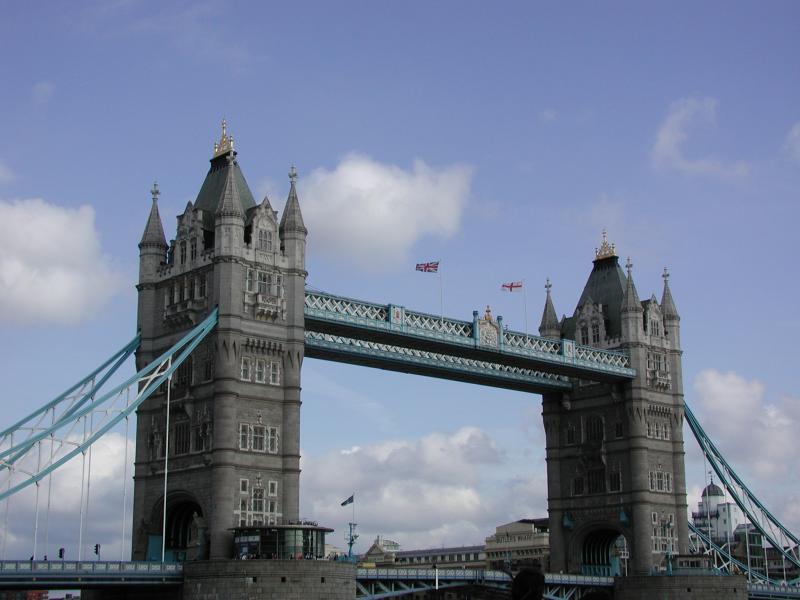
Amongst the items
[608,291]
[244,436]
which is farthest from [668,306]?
[244,436]

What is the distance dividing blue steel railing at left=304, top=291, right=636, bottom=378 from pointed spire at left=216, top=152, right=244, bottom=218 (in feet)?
A: 24.2

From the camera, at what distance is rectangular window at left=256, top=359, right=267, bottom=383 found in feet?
239

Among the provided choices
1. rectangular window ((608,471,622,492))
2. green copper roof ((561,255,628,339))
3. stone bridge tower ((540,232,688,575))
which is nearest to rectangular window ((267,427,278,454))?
stone bridge tower ((540,232,688,575))

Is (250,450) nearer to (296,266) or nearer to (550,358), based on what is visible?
(296,266)

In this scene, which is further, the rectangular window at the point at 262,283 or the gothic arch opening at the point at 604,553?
the gothic arch opening at the point at 604,553

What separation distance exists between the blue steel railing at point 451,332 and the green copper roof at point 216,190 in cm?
761

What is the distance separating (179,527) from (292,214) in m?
21.3

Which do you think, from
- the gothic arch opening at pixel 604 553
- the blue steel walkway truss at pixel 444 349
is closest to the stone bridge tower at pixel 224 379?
the blue steel walkway truss at pixel 444 349

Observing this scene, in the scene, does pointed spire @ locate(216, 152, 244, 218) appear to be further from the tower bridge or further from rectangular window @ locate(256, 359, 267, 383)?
rectangular window @ locate(256, 359, 267, 383)

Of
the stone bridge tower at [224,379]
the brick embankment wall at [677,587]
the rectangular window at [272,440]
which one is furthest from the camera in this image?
the brick embankment wall at [677,587]

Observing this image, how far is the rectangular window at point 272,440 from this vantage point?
72.6 meters

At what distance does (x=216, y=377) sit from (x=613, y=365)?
3675cm

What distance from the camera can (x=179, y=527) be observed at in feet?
246

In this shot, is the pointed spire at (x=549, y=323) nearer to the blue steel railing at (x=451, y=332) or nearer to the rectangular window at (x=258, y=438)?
the blue steel railing at (x=451, y=332)
